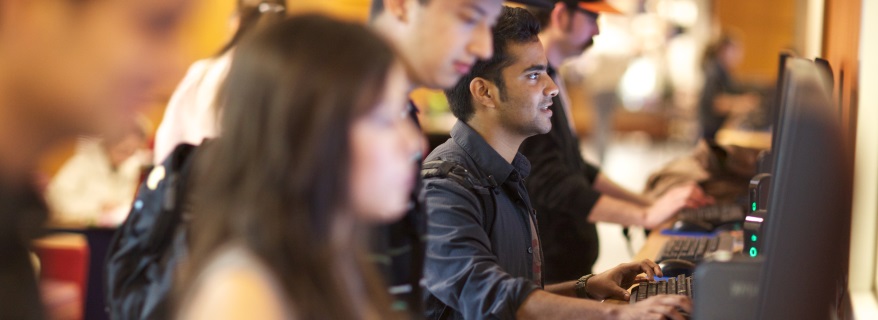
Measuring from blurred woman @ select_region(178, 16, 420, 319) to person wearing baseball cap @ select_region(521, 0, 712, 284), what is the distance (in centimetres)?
203

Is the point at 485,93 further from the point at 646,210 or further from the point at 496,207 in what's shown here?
the point at 646,210

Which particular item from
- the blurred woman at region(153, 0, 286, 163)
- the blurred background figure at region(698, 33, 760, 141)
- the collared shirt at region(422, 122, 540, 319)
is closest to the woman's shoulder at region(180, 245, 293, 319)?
the collared shirt at region(422, 122, 540, 319)

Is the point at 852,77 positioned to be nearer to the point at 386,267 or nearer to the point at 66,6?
the point at 386,267

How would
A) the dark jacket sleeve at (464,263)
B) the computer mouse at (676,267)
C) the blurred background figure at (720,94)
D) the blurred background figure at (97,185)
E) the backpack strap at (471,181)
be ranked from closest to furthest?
the dark jacket sleeve at (464,263) → the backpack strap at (471,181) → the computer mouse at (676,267) → the blurred background figure at (97,185) → the blurred background figure at (720,94)

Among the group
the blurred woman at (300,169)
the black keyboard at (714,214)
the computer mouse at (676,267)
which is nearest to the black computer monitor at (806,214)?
the blurred woman at (300,169)

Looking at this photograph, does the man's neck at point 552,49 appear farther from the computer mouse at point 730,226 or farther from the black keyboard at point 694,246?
the computer mouse at point 730,226

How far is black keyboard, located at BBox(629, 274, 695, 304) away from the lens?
90.0 inches

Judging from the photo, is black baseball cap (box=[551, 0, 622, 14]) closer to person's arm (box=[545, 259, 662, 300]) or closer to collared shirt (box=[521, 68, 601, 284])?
collared shirt (box=[521, 68, 601, 284])

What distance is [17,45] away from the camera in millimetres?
1040

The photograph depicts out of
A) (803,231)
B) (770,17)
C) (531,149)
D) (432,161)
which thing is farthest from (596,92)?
(803,231)

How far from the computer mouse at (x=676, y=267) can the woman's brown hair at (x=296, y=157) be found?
1616 millimetres

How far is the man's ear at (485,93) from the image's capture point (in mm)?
2400

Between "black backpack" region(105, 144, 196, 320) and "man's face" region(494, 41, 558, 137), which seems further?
"man's face" region(494, 41, 558, 137)

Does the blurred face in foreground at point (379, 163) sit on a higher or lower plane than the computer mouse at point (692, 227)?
higher
